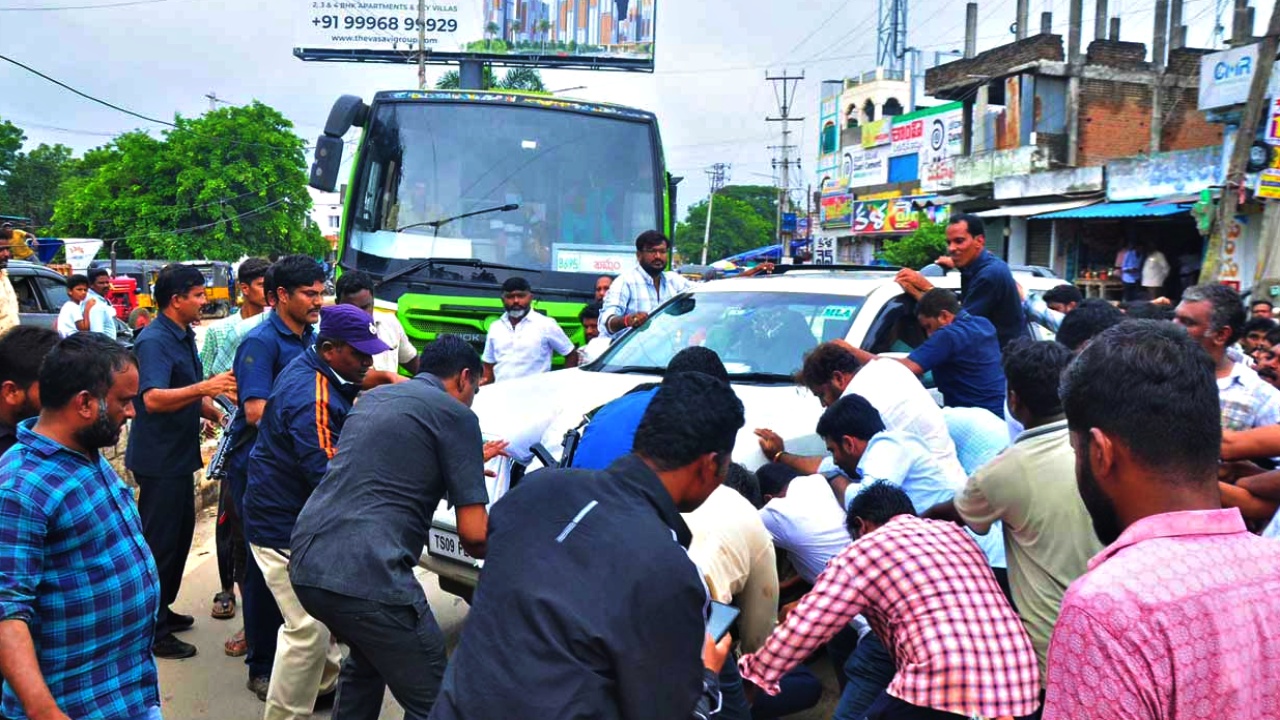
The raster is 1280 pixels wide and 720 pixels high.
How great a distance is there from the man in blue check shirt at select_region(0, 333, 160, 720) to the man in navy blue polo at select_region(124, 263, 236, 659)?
2.10 meters

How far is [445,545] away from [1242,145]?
14.7 metres

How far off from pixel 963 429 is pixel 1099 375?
3.15 m

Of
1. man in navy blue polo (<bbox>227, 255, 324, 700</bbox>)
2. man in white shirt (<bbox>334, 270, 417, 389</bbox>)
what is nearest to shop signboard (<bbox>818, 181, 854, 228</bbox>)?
man in white shirt (<bbox>334, 270, 417, 389</bbox>)

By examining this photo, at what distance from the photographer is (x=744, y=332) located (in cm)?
579

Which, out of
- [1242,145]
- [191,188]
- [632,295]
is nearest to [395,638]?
[632,295]

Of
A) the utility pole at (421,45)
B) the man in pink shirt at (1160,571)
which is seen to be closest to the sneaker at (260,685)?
the man in pink shirt at (1160,571)

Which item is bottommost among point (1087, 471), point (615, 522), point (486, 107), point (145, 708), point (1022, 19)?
point (145, 708)

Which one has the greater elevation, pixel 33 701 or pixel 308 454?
pixel 308 454

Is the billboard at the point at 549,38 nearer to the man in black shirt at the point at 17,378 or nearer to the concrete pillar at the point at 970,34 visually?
the concrete pillar at the point at 970,34

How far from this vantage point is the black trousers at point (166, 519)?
4695mm

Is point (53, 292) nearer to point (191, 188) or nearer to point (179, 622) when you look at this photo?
point (179, 622)

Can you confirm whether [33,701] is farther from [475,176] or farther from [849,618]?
[475,176]

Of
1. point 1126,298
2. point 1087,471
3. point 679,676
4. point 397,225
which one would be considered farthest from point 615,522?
point 1126,298

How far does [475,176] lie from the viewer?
852 centimetres
